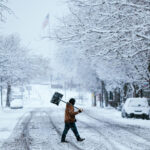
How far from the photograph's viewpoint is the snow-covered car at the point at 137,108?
2355 cm

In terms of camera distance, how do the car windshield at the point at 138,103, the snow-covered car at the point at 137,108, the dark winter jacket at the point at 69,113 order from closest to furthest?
1. the dark winter jacket at the point at 69,113
2. the snow-covered car at the point at 137,108
3. the car windshield at the point at 138,103

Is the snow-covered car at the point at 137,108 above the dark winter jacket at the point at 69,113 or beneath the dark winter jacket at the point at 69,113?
beneath

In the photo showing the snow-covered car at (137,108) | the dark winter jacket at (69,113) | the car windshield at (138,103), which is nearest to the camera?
the dark winter jacket at (69,113)

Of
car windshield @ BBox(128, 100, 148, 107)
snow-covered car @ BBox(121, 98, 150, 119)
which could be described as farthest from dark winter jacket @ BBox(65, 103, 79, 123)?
car windshield @ BBox(128, 100, 148, 107)

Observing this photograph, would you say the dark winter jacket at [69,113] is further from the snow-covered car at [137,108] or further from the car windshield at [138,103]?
the car windshield at [138,103]

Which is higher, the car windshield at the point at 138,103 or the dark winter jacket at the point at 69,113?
the dark winter jacket at the point at 69,113

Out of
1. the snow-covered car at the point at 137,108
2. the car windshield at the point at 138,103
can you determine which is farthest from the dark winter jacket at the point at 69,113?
the car windshield at the point at 138,103

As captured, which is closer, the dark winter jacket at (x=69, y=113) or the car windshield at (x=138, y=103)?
the dark winter jacket at (x=69, y=113)

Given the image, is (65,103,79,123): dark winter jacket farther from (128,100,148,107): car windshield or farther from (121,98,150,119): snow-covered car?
(128,100,148,107): car windshield

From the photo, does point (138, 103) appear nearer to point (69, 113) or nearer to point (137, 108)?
point (137, 108)

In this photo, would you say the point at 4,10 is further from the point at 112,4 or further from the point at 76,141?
the point at 76,141

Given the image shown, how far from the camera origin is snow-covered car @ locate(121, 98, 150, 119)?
23.5 m

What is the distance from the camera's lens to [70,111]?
35.6ft

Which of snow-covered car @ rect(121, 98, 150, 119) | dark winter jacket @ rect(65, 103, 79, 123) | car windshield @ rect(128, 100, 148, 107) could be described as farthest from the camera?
car windshield @ rect(128, 100, 148, 107)
